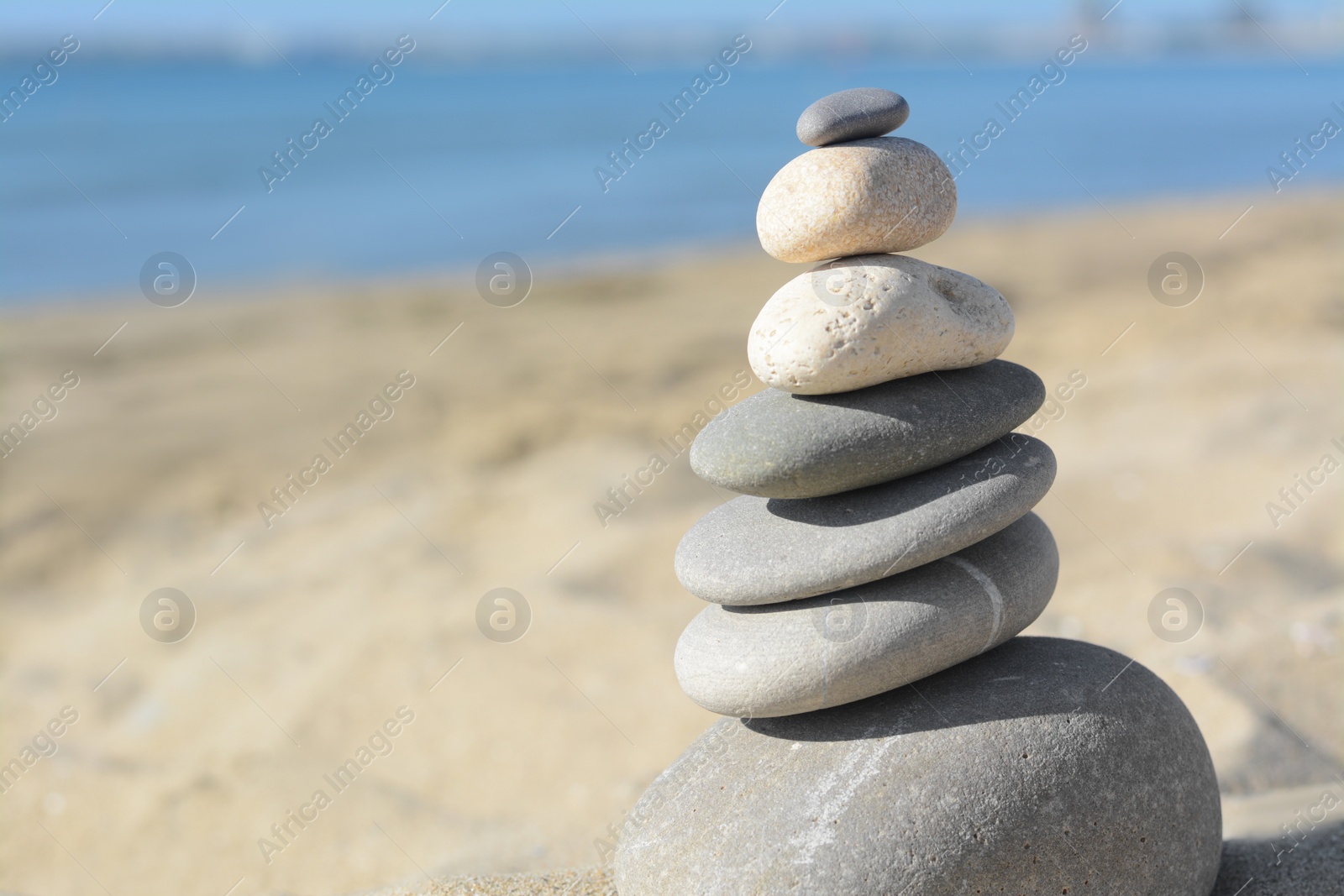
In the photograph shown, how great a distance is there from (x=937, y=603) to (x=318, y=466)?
32.7 feet

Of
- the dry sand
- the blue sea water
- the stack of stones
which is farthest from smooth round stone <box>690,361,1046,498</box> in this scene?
the blue sea water

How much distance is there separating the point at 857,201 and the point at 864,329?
463 millimetres

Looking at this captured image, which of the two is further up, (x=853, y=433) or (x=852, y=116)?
(x=852, y=116)

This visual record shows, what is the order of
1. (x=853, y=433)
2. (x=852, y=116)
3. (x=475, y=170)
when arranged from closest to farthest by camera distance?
(x=853, y=433) → (x=852, y=116) → (x=475, y=170)

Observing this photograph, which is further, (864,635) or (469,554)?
(469,554)

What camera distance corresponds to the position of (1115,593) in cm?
810

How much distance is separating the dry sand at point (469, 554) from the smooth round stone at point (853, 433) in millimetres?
2581

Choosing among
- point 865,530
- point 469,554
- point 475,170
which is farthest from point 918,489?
point 475,170

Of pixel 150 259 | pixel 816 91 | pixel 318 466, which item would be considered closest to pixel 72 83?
pixel 816 91

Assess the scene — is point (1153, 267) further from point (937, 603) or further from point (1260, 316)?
point (937, 603)

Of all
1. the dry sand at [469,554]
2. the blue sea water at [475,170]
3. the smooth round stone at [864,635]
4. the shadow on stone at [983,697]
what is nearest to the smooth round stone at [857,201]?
the smooth round stone at [864,635]

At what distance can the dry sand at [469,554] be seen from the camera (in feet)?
22.1

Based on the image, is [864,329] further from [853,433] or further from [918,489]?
[918,489]

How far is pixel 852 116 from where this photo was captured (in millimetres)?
3941
